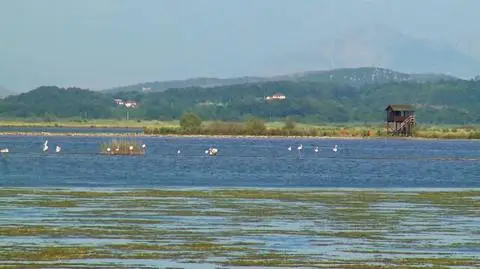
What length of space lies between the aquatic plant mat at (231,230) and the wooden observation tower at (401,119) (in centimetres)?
11525

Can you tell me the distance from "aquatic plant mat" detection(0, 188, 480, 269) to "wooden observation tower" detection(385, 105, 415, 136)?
378ft

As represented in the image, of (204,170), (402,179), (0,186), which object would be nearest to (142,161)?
(204,170)

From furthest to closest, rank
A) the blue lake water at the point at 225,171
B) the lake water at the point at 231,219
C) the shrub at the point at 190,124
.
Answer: the shrub at the point at 190,124 → the blue lake water at the point at 225,171 → the lake water at the point at 231,219

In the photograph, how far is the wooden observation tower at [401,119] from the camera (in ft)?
553

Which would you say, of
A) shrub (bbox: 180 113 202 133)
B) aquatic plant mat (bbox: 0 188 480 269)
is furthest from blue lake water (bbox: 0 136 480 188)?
shrub (bbox: 180 113 202 133)

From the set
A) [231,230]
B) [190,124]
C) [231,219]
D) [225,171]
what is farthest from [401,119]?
[231,230]

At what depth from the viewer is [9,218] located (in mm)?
38906

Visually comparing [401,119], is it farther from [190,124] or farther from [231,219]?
[231,219]

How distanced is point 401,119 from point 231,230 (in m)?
139

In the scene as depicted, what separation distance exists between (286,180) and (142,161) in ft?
77.9

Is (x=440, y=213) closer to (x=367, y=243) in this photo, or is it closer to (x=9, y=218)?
(x=367, y=243)

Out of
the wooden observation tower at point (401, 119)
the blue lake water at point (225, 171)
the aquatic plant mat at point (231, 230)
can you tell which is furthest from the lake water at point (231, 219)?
the wooden observation tower at point (401, 119)

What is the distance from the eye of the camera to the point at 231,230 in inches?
1453

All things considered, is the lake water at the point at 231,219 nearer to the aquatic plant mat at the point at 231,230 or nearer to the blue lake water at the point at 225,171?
the aquatic plant mat at the point at 231,230
